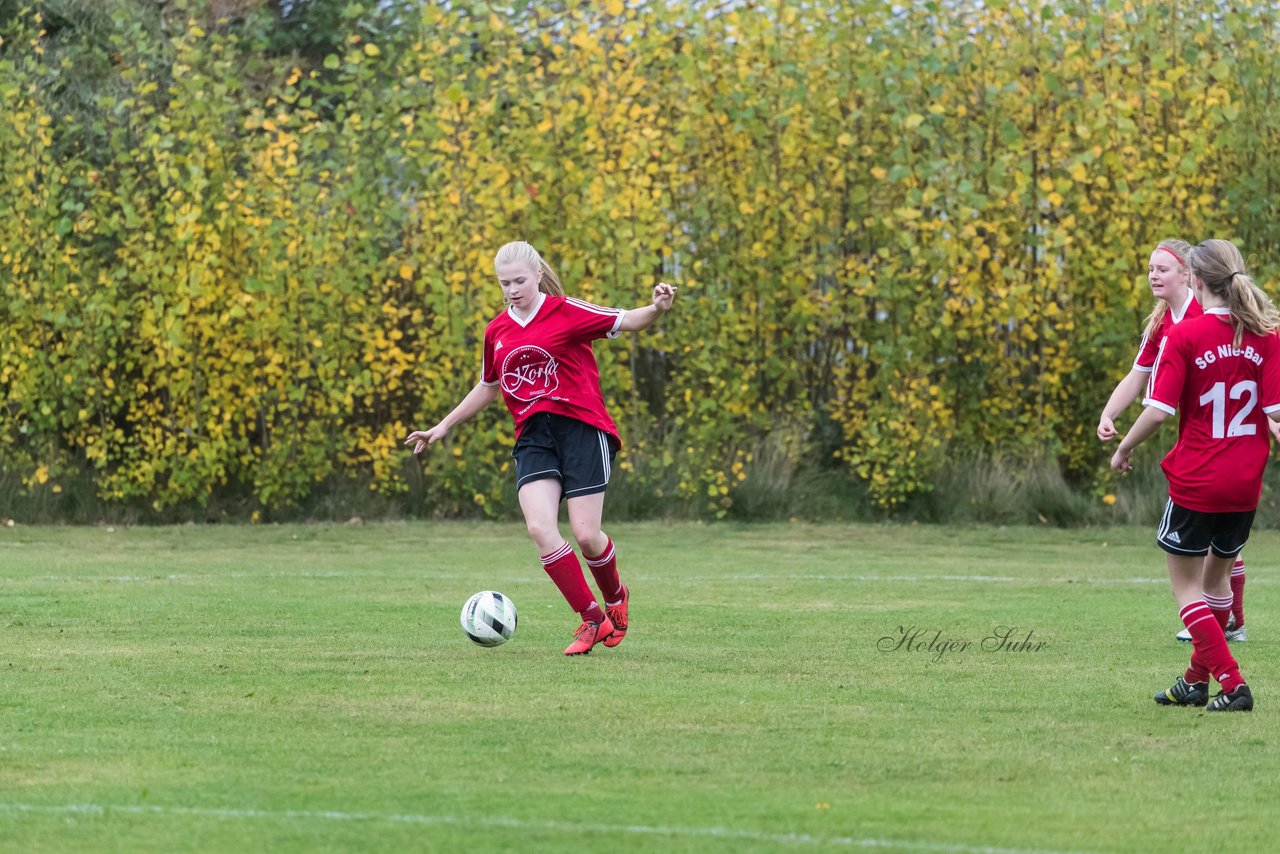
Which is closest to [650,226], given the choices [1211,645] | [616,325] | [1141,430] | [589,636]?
[616,325]

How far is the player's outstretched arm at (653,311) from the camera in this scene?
7.38 meters

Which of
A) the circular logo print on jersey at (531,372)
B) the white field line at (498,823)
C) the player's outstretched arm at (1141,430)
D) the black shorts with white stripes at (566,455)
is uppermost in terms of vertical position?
the circular logo print on jersey at (531,372)

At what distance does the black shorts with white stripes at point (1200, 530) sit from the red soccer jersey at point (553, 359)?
97.9 inches

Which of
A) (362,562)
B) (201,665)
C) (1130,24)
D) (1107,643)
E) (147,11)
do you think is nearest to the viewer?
(201,665)

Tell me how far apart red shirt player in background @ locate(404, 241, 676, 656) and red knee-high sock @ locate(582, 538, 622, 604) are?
0.01 m

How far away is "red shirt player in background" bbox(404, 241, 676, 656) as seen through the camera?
778 cm

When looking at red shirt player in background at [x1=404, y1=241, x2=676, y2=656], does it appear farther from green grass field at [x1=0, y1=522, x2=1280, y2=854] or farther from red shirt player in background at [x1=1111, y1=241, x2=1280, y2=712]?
red shirt player in background at [x1=1111, y1=241, x2=1280, y2=712]

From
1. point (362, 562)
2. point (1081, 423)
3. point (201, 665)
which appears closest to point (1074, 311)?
point (1081, 423)

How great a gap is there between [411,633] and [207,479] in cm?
771

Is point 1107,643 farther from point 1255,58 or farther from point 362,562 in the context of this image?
point 1255,58

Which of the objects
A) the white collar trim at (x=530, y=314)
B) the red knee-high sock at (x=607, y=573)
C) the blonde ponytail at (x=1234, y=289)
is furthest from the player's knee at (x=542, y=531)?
the blonde ponytail at (x=1234, y=289)

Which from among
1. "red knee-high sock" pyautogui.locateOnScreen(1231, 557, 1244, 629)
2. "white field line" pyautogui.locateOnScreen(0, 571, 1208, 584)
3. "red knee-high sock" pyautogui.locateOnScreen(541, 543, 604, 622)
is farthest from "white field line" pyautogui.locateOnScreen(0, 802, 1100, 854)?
"white field line" pyautogui.locateOnScreen(0, 571, 1208, 584)

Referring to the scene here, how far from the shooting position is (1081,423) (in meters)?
15.9

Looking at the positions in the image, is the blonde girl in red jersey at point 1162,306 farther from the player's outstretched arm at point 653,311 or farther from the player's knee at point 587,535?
the player's knee at point 587,535
